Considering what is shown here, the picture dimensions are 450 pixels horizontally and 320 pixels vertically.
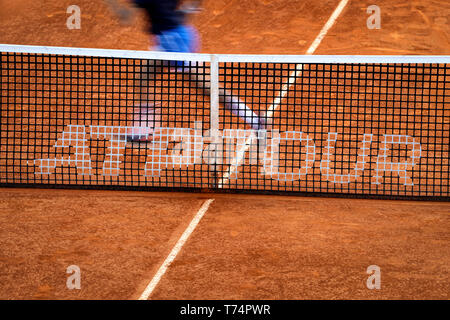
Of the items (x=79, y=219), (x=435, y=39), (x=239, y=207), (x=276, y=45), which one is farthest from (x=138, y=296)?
(x=435, y=39)

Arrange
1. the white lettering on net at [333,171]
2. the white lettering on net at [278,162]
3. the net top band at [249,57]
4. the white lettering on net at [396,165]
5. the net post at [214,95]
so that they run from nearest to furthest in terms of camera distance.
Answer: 1. the net top band at [249,57]
2. the net post at [214,95]
3. the white lettering on net at [333,171]
4. the white lettering on net at [396,165]
5. the white lettering on net at [278,162]

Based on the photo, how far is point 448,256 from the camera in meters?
4.05

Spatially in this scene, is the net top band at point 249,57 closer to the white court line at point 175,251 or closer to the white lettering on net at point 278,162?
the white lettering on net at point 278,162

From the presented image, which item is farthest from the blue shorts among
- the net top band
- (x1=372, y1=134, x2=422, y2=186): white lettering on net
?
(x1=372, y1=134, x2=422, y2=186): white lettering on net

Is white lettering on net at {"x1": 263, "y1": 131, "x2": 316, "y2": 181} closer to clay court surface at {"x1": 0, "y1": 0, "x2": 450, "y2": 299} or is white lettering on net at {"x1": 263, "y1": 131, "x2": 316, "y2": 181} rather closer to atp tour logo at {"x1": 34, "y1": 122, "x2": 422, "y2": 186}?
atp tour logo at {"x1": 34, "y1": 122, "x2": 422, "y2": 186}

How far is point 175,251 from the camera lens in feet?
13.3

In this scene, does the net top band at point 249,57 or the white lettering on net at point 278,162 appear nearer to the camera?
the net top band at point 249,57

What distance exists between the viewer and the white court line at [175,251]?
3404mm

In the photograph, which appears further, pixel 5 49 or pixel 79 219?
pixel 5 49

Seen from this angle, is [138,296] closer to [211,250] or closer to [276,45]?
[211,250]

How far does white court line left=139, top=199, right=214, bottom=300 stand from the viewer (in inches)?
134

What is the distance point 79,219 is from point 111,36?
703 cm

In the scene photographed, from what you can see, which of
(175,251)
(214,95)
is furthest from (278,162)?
(175,251)

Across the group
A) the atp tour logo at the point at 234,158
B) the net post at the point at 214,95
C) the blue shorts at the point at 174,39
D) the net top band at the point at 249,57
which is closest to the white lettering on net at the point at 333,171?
the atp tour logo at the point at 234,158
